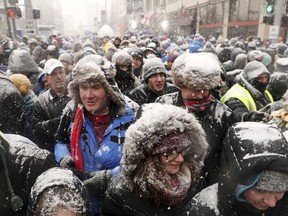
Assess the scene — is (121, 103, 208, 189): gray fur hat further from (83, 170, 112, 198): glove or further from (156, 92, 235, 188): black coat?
(156, 92, 235, 188): black coat

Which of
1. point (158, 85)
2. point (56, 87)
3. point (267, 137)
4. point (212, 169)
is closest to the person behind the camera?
point (267, 137)

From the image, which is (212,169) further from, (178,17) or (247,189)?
(178,17)

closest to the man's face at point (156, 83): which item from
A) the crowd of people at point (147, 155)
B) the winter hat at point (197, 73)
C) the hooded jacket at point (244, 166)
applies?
the crowd of people at point (147, 155)

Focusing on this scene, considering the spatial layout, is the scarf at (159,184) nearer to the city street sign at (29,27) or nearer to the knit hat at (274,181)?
the knit hat at (274,181)

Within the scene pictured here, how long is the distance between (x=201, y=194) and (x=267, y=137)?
0.56 meters

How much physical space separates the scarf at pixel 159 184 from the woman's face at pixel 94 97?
34.3 inches

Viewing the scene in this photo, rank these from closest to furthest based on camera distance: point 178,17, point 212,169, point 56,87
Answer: point 212,169
point 56,87
point 178,17

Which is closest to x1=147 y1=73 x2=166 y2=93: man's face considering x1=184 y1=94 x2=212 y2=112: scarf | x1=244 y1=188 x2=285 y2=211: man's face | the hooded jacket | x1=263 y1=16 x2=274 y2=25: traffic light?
x1=184 y1=94 x2=212 y2=112: scarf

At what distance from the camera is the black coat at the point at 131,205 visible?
79.0 inches

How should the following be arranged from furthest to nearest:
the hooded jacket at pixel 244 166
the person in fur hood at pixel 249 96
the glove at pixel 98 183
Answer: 1. the person in fur hood at pixel 249 96
2. the glove at pixel 98 183
3. the hooded jacket at pixel 244 166

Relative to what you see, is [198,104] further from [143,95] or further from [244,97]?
[143,95]

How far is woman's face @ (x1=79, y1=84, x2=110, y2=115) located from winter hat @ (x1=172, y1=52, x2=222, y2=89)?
0.69 m

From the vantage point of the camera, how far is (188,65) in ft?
9.46

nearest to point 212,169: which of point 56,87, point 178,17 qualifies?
point 56,87
